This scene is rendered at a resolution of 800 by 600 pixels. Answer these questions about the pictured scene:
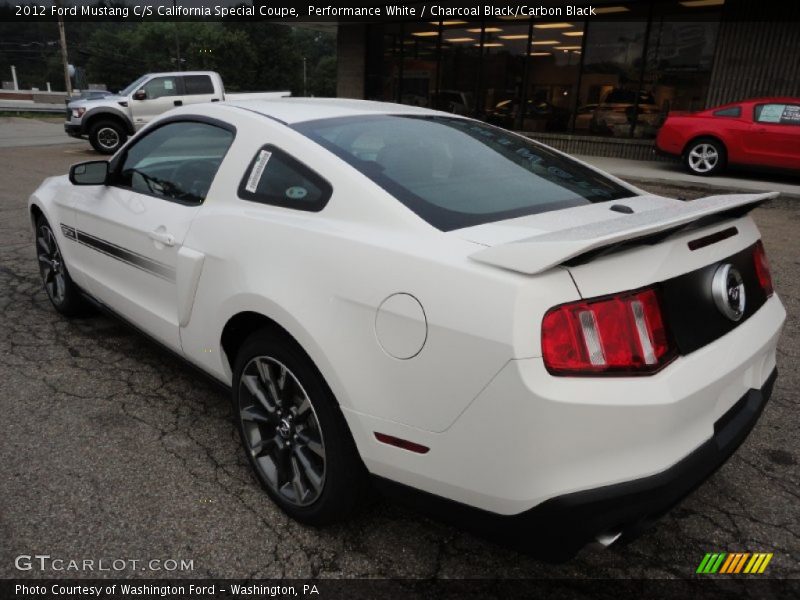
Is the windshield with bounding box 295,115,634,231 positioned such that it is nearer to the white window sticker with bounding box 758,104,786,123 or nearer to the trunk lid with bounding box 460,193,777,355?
the trunk lid with bounding box 460,193,777,355

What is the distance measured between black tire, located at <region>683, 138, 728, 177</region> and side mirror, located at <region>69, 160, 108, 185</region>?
10.8m

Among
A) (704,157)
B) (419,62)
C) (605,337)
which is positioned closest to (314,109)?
(605,337)

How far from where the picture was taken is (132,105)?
14.6m

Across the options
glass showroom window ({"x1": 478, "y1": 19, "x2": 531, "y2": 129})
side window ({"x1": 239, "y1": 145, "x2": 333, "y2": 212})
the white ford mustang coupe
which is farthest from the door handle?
glass showroom window ({"x1": 478, "y1": 19, "x2": 531, "y2": 129})

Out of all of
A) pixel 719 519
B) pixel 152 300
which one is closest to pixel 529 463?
pixel 719 519

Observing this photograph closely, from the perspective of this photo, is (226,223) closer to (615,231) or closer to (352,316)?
(352,316)

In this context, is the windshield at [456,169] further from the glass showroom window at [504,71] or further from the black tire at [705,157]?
the glass showroom window at [504,71]

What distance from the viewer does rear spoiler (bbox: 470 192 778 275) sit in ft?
5.07

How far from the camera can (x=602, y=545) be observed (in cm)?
168

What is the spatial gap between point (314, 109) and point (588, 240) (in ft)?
5.49

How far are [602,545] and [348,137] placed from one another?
171 centimetres

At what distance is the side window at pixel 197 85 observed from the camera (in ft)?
49.6

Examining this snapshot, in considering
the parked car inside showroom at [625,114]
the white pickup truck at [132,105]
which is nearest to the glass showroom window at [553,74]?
the parked car inside showroom at [625,114]

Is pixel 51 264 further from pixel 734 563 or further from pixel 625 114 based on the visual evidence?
pixel 625 114
